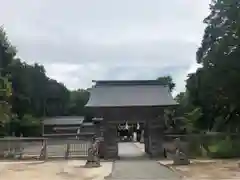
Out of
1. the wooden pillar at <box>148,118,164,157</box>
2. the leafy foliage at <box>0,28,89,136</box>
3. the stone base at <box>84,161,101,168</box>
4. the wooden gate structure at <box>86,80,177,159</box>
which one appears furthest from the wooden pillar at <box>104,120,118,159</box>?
the leafy foliage at <box>0,28,89,136</box>

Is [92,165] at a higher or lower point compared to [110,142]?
lower

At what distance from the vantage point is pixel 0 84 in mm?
30969

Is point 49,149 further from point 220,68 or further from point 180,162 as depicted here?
point 220,68

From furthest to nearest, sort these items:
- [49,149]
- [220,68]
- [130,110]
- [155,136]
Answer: [49,149] < [130,110] < [155,136] < [220,68]

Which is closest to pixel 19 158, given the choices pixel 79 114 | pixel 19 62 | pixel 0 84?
pixel 0 84

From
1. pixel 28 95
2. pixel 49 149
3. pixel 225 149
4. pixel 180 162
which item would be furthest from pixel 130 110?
pixel 28 95

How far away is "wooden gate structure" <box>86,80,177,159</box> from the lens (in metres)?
26.5

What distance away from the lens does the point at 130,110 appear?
27375mm

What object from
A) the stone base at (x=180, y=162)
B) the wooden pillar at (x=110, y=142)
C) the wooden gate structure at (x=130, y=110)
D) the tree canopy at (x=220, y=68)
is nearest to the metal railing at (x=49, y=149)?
the wooden pillar at (x=110, y=142)

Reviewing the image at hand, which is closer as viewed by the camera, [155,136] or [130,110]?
[155,136]

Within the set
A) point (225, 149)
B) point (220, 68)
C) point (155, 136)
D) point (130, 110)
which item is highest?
point (220, 68)

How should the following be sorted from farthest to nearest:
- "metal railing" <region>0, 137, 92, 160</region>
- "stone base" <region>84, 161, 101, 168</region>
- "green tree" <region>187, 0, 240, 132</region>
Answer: "metal railing" <region>0, 137, 92, 160</region> → "green tree" <region>187, 0, 240, 132</region> → "stone base" <region>84, 161, 101, 168</region>

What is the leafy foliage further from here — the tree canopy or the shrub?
the shrub

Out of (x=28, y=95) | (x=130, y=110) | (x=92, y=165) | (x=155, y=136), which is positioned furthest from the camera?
(x=28, y=95)
